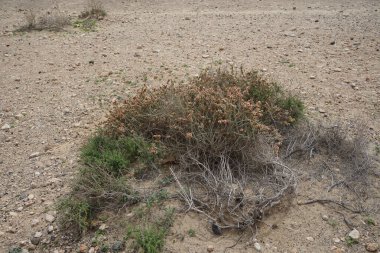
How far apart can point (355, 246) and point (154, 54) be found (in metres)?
4.18

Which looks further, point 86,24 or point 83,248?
point 86,24

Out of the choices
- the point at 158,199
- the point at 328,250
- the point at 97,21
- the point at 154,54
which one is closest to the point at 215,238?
the point at 158,199

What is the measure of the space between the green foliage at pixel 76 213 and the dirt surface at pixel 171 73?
0.14 m

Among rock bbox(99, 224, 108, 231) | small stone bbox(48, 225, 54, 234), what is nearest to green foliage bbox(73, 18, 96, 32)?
small stone bbox(48, 225, 54, 234)

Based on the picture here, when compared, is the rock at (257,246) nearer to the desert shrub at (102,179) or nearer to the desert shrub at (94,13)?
the desert shrub at (102,179)

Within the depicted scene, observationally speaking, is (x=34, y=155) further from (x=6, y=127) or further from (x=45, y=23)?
(x=45, y=23)

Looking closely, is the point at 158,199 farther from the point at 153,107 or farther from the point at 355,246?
the point at 355,246

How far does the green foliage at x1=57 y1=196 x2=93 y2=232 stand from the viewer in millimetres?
2914

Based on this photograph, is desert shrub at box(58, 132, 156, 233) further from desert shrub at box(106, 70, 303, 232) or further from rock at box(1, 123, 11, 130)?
rock at box(1, 123, 11, 130)

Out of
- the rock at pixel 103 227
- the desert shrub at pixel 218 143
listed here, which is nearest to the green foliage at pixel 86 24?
the desert shrub at pixel 218 143

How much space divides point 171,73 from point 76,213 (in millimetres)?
2779

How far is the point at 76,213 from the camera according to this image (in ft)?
9.73

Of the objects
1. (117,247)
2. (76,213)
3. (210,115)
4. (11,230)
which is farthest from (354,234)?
(11,230)

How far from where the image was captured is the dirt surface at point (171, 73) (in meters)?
2.95
